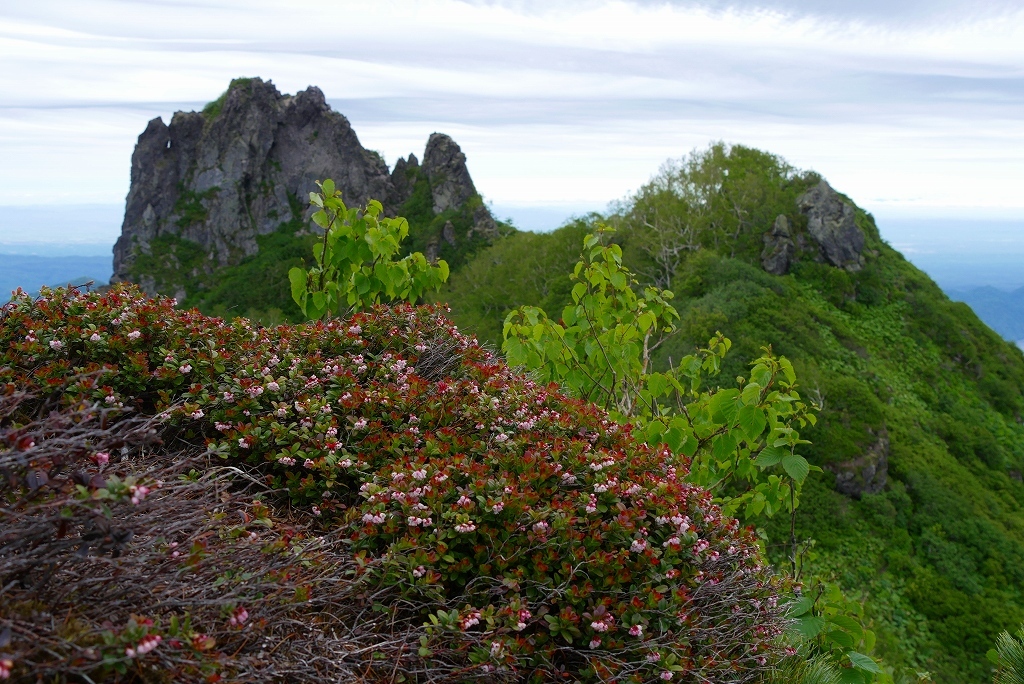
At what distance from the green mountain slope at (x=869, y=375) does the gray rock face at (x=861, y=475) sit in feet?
0.20

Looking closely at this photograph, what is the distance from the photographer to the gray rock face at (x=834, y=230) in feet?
142

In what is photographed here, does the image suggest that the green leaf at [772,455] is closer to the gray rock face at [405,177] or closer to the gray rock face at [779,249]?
the gray rock face at [779,249]

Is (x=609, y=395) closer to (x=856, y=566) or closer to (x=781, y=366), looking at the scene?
(x=781, y=366)

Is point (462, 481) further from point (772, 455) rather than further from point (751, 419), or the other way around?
point (772, 455)

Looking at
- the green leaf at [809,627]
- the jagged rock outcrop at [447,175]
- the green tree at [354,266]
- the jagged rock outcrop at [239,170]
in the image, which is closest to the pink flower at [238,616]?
the green leaf at [809,627]

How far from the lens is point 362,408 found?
3781 millimetres

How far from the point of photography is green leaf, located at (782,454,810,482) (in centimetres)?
409

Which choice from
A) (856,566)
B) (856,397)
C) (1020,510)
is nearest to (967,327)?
(1020,510)

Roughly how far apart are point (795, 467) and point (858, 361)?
3510 centimetres

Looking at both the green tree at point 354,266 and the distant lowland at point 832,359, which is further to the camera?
the distant lowland at point 832,359

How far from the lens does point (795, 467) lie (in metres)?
4.16

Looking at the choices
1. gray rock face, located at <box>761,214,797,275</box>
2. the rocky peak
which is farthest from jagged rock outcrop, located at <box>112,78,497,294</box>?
gray rock face, located at <box>761,214,797,275</box>

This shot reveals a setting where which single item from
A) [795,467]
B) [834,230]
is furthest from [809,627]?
[834,230]

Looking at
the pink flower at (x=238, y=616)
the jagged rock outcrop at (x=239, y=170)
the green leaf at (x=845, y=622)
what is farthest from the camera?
the jagged rock outcrop at (x=239, y=170)
